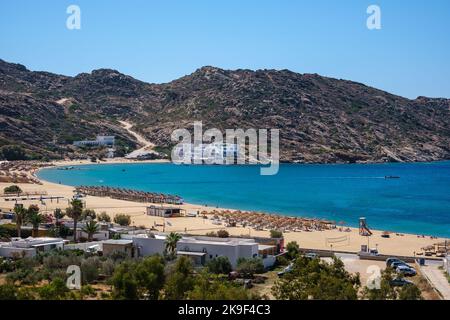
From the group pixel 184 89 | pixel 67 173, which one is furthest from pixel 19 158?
pixel 184 89

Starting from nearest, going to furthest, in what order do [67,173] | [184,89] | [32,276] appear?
1. [32,276]
2. [67,173]
3. [184,89]

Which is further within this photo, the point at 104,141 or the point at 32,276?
the point at 104,141

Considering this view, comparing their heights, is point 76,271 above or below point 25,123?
below

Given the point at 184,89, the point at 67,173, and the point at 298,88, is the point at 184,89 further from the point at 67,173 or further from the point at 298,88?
the point at 67,173

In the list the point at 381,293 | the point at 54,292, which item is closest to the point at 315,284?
the point at 381,293

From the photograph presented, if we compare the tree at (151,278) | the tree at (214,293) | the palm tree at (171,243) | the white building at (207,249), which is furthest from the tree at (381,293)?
the palm tree at (171,243)

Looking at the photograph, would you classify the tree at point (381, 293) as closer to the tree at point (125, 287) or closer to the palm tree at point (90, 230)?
the tree at point (125, 287)
